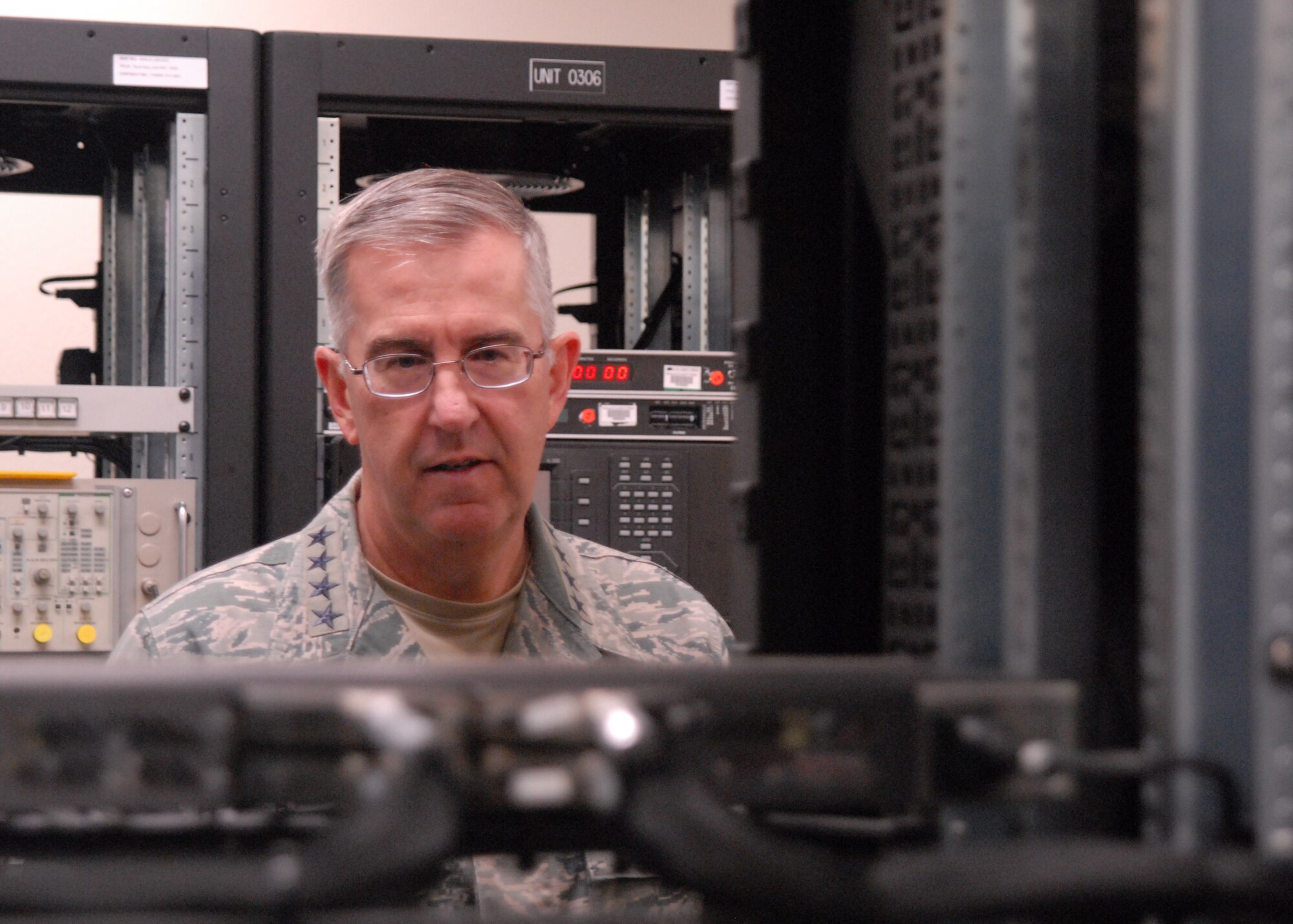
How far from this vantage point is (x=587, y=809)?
24.5 inches

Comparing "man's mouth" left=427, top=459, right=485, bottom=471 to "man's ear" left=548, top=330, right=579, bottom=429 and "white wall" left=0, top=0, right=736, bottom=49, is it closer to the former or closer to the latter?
"man's ear" left=548, top=330, right=579, bottom=429

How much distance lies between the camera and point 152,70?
1944 millimetres

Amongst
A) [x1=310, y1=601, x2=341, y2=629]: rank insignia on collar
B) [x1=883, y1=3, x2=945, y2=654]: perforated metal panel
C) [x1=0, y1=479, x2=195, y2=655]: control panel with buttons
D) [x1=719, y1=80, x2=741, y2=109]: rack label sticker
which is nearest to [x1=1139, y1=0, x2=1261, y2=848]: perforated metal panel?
[x1=883, y1=3, x2=945, y2=654]: perforated metal panel

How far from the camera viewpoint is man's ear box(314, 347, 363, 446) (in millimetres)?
1727

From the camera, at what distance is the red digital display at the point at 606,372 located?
2.18 meters

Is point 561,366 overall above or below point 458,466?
above

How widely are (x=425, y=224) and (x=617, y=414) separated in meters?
0.63

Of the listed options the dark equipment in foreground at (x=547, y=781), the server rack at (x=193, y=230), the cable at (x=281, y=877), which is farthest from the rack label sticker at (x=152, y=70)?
the cable at (x=281, y=877)

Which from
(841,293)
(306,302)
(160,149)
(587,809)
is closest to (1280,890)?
(587,809)

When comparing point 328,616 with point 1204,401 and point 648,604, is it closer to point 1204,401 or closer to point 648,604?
point 648,604

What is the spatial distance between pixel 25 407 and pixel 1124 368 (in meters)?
1.64

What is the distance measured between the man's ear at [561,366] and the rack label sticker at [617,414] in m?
0.35

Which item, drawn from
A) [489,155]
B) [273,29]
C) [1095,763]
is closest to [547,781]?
[1095,763]

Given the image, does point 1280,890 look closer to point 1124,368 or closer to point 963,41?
point 1124,368
